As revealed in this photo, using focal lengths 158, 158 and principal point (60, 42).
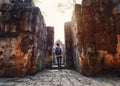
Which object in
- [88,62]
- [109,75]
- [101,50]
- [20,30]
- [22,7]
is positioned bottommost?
[109,75]

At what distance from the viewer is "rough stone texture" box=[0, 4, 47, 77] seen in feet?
15.9

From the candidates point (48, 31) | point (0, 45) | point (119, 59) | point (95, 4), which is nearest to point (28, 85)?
point (0, 45)

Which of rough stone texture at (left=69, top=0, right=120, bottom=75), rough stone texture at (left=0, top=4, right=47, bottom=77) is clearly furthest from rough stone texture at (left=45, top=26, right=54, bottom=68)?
rough stone texture at (left=69, top=0, right=120, bottom=75)

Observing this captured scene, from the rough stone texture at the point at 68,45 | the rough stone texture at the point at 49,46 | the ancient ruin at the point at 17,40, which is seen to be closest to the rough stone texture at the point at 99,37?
the ancient ruin at the point at 17,40

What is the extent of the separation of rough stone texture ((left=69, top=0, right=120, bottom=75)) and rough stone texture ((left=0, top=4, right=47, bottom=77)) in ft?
5.49

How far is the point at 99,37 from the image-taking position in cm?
512

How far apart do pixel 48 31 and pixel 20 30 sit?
3.96 m

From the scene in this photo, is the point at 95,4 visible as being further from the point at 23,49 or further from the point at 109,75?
the point at 23,49

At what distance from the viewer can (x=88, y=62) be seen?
5070mm

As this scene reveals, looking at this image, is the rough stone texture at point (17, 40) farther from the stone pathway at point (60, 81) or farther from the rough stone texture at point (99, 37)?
the rough stone texture at point (99, 37)

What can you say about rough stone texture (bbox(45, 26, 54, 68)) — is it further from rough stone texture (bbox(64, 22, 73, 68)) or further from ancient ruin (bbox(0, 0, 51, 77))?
ancient ruin (bbox(0, 0, 51, 77))

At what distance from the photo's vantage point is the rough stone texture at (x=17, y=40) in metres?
4.84

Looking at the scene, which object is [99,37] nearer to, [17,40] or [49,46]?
[17,40]

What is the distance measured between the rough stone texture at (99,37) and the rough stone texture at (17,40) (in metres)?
1.67
